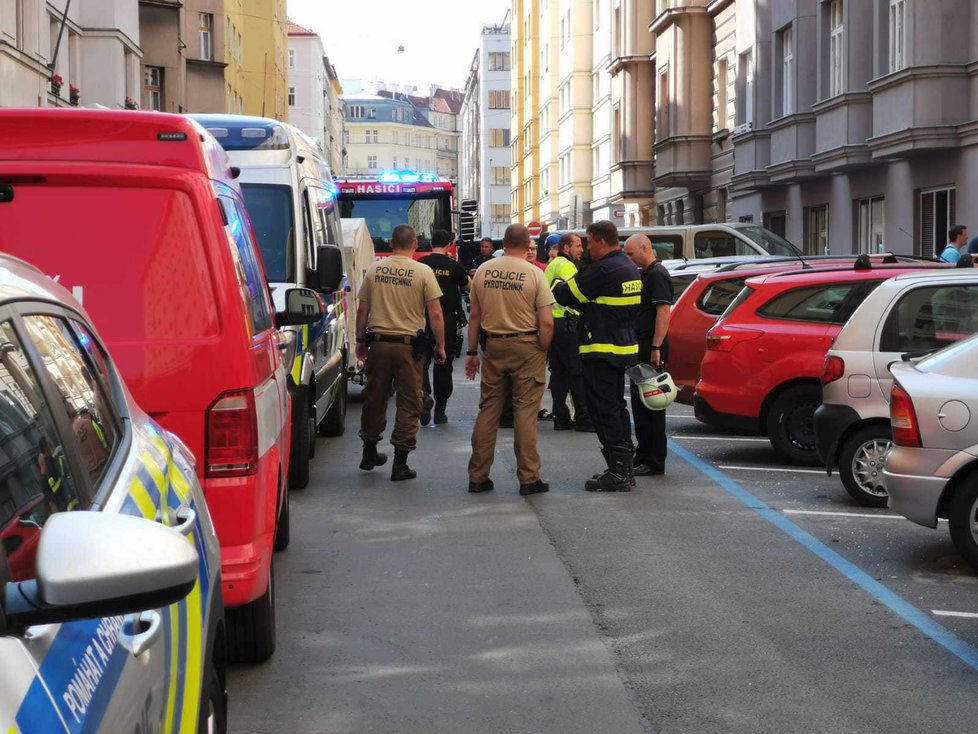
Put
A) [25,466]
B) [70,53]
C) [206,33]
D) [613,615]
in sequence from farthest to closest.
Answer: [206,33] < [70,53] < [613,615] < [25,466]

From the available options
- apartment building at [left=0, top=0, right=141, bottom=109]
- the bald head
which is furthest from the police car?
apartment building at [left=0, top=0, right=141, bottom=109]

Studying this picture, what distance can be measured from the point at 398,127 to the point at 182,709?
16621 cm

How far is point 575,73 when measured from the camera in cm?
6944

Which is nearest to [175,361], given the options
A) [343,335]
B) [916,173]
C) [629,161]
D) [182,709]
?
[182,709]

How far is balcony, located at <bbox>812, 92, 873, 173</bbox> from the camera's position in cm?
2630

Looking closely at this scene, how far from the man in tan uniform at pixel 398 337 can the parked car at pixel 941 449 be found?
159 inches

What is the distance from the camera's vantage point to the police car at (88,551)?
202 centimetres

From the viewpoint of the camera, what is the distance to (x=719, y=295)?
14.7m

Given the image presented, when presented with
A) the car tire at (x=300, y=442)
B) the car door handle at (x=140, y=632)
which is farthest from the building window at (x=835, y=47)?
the car door handle at (x=140, y=632)

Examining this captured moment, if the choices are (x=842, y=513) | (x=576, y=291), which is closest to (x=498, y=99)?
(x=576, y=291)

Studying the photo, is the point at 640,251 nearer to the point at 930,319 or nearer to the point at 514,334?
the point at 514,334

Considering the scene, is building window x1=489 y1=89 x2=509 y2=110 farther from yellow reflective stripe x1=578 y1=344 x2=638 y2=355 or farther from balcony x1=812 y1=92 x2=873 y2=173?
yellow reflective stripe x1=578 y1=344 x2=638 y2=355

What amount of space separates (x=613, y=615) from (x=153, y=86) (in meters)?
37.2

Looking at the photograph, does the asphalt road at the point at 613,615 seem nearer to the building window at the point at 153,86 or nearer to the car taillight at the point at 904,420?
the car taillight at the point at 904,420
